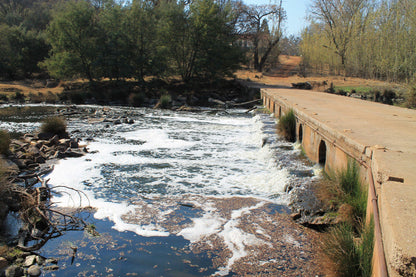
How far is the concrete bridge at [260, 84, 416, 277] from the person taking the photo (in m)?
2.29

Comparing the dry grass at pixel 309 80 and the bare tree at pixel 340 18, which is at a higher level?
the bare tree at pixel 340 18

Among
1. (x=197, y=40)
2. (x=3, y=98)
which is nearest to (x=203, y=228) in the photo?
(x=3, y=98)

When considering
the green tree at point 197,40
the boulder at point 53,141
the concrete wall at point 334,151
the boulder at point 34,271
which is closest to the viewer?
the concrete wall at point 334,151

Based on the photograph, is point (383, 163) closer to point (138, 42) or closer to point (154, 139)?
point (154, 139)

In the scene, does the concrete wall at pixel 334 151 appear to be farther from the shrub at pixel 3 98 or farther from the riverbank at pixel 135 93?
the shrub at pixel 3 98

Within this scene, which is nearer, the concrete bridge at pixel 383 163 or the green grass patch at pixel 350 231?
the concrete bridge at pixel 383 163

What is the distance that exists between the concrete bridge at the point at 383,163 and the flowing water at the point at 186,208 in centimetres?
95

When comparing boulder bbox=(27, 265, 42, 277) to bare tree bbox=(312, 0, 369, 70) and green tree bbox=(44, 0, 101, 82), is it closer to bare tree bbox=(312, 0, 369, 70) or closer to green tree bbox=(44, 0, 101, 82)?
green tree bbox=(44, 0, 101, 82)

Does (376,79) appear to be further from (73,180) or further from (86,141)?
(73,180)

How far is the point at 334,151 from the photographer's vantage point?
6.34 metres

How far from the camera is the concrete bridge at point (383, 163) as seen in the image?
2285 mm

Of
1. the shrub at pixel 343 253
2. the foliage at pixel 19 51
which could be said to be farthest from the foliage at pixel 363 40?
the foliage at pixel 19 51

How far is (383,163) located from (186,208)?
134 inches

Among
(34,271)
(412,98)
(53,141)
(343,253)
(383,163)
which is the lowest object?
(34,271)
